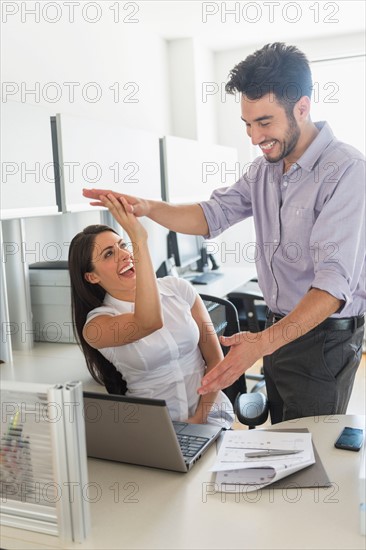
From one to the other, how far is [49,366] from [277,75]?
1376mm

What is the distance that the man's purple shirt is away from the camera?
1582 mm

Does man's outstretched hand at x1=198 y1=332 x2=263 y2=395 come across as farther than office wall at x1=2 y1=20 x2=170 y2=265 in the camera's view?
No

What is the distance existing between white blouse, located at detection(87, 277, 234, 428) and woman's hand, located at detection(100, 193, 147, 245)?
31 centimetres

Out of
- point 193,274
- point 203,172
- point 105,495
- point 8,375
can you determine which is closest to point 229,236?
point 193,274

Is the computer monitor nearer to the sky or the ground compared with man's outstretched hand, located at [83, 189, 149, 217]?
nearer to the ground

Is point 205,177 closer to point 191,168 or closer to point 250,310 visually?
point 191,168

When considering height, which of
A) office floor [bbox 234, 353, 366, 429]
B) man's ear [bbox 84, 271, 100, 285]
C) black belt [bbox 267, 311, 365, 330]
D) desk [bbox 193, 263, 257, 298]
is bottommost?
office floor [bbox 234, 353, 366, 429]

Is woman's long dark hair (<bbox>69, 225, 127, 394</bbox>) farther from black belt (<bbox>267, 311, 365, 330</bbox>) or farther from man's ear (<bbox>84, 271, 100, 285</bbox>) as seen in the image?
black belt (<bbox>267, 311, 365, 330</bbox>)

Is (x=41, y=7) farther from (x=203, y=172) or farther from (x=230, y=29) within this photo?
(x=230, y=29)

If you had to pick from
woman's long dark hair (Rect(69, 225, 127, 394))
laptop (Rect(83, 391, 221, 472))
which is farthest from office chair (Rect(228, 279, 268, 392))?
laptop (Rect(83, 391, 221, 472))

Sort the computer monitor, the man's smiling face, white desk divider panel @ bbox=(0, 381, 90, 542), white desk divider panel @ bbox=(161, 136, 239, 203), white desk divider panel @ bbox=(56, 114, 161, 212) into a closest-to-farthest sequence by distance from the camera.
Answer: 1. white desk divider panel @ bbox=(0, 381, 90, 542)
2. the man's smiling face
3. white desk divider panel @ bbox=(56, 114, 161, 212)
4. white desk divider panel @ bbox=(161, 136, 239, 203)
5. the computer monitor

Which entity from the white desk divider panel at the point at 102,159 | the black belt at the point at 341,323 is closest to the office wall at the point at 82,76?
the white desk divider panel at the point at 102,159

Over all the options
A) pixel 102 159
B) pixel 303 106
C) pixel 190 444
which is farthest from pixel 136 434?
pixel 102 159

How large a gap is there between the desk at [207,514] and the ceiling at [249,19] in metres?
3.05
